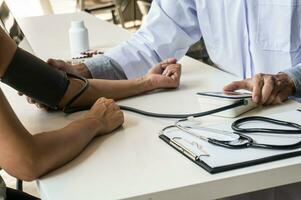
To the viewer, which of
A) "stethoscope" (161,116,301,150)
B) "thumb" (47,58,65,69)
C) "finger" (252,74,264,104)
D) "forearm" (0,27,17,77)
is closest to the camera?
"stethoscope" (161,116,301,150)

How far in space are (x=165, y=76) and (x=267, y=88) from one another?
Result: 0.30 m

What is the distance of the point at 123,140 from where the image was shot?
101cm

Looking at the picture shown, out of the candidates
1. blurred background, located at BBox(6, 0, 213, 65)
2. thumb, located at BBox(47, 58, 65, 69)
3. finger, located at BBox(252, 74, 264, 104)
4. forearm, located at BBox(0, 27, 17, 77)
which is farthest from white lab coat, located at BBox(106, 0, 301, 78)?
blurred background, located at BBox(6, 0, 213, 65)

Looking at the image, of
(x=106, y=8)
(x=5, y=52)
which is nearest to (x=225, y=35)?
(x=5, y=52)

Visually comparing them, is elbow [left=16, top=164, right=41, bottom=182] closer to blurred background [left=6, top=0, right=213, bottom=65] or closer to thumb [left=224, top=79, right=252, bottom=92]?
thumb [left=224, top=79, right=252, bottom=92]

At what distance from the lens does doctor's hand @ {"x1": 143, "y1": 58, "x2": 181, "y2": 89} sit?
4.41 feet

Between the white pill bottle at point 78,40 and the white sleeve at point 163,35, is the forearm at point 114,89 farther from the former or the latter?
the white pill bottle at point 78,40

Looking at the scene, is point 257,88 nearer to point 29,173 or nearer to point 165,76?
point 165,76

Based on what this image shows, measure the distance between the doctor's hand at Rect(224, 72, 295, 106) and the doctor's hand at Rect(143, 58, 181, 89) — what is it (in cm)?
17

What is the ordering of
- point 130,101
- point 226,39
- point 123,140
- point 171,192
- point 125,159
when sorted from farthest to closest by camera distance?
point 226,39
point 130,101
point 123,140
point 125,159
point 171,192

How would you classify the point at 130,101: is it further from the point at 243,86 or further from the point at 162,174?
the point at 162,174

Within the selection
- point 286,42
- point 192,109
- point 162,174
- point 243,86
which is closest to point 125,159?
point 162,174

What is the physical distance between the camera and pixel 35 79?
1080mm

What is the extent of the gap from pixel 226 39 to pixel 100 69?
46 centimetres
